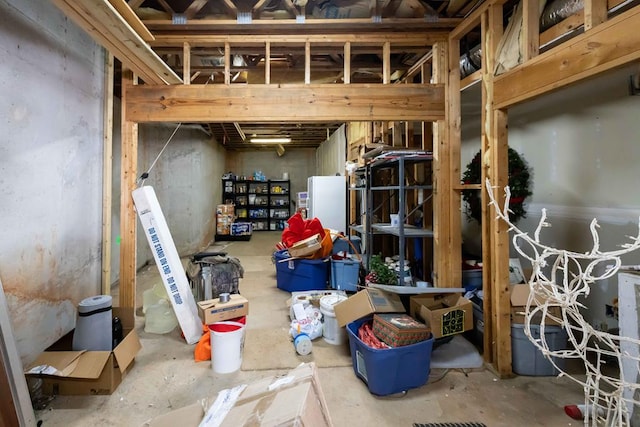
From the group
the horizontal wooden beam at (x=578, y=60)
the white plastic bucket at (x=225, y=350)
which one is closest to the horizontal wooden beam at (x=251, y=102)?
the horizontal wooden beam at (x=578, y=60)

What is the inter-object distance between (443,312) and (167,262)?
2.33m

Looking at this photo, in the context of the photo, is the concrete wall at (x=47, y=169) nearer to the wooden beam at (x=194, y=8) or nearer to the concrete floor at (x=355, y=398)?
the concrete floor at (x=355, y=398)

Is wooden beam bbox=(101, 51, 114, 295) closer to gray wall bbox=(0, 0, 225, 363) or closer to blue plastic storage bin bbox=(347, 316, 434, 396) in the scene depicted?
gray wall bbox=(0, 0, 225, 363)

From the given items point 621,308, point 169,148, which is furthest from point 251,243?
point 621,308

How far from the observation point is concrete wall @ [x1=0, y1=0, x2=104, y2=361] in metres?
2.01

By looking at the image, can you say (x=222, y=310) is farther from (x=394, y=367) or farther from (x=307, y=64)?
(x=307, y=64)

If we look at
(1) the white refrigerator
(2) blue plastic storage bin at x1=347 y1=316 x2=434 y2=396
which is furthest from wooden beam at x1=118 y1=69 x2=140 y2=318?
(1) the white refrigerator

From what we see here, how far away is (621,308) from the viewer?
5.66ft

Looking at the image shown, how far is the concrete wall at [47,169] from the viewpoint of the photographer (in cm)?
201

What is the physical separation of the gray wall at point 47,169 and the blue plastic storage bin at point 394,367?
7.74ft

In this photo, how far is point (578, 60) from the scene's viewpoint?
1688 millimetres

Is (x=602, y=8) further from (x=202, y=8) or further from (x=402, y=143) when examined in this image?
(x=202, y=8)

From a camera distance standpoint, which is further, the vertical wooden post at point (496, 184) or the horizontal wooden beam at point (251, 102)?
the horizontal wooden beam at point (251, 102)

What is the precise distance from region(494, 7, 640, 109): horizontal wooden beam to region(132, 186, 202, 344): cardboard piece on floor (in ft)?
9.72
